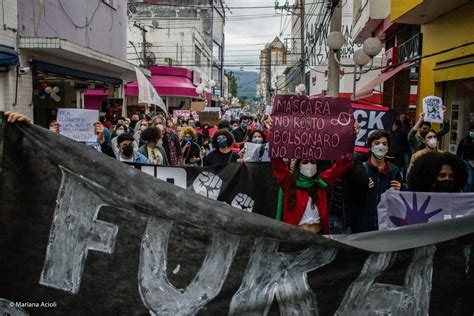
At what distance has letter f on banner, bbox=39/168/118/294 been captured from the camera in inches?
129

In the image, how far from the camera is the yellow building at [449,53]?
12.0 meters

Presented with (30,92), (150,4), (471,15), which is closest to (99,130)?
(30,92)

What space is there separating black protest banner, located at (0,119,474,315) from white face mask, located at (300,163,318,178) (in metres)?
1.42

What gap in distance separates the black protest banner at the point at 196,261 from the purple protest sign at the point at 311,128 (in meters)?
1.44

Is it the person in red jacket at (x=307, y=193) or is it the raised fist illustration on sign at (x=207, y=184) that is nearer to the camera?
the person in red jacket at (x=307, y=193)

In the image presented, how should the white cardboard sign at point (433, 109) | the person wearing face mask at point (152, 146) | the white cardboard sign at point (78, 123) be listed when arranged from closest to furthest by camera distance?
Result: the white cardboard sign at point (78, 123), the person wearing face mask at point (152, 146), the white cardboard sign at point (433, 109)

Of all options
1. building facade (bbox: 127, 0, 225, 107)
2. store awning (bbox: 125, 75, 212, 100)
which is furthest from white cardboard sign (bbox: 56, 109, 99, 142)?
store awning (bbox: 125, 75, 212, 100)

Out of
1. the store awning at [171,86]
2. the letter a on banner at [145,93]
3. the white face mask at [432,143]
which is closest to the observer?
the white face mask at [432,143]

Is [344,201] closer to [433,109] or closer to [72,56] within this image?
[433,109]

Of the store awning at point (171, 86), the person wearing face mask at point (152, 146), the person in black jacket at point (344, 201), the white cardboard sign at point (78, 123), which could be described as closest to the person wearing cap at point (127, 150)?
the white cardboard sign at point (78, 123)

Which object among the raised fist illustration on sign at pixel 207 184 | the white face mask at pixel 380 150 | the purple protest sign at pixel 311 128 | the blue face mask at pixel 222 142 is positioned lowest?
the raised fist illustration on sign at pixel 207 184

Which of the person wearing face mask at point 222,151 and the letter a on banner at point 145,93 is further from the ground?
the letter a on banner at point 145,93

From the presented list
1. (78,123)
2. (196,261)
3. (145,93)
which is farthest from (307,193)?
(145,93)

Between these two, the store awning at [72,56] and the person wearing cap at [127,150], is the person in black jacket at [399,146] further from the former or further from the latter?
the store awning at [72,56]
